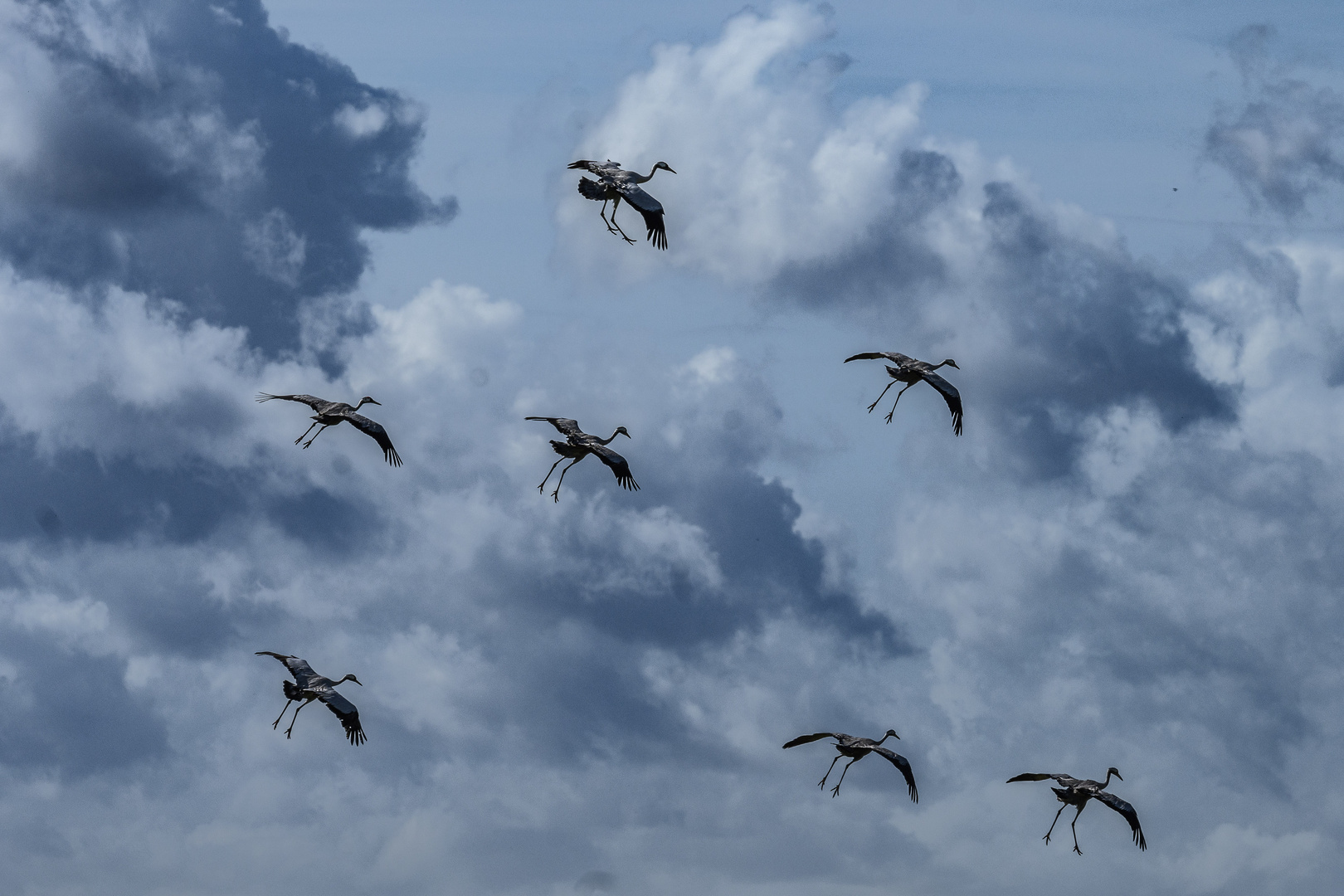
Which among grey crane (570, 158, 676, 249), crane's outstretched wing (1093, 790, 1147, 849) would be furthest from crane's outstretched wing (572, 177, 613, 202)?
crane's outstretched wing (1093, 790, 1147, 849)

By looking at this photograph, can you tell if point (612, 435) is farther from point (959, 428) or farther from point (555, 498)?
point (959, 428)

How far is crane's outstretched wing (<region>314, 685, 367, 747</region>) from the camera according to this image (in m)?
98.4

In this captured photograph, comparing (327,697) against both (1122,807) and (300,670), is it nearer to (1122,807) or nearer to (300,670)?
(300,670)

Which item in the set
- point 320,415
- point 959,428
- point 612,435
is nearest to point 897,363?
point 959,428

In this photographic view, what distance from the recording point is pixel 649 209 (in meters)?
91.5

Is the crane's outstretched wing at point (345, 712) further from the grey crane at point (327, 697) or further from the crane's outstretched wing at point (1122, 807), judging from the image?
the crane's outstretched wing at point (1122, 807)

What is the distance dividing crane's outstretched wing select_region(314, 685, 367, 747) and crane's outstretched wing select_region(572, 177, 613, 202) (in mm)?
27114

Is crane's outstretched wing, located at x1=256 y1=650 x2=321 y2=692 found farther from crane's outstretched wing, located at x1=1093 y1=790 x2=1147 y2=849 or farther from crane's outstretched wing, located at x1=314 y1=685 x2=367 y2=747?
crane's outstretched wing, located at x1=1093 y1=790 x2=1147 y2=849

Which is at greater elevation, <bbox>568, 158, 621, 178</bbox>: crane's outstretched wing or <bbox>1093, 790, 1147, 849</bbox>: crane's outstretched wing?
<bbox>568, 158, 621, 178</bbox>: crane's outstretched wing

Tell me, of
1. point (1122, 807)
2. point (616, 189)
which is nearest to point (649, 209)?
point (616, 189)

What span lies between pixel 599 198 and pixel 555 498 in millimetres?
14548

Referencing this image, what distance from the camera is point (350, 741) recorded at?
97.2m

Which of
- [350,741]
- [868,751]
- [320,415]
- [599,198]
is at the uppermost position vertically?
[599,198]

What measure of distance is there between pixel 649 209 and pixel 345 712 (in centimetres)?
2845
